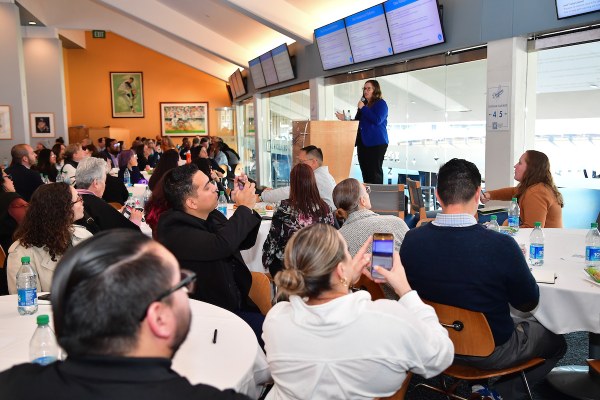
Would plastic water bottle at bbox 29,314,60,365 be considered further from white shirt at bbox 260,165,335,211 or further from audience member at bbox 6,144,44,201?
audience member at bbox 6,144,44,201

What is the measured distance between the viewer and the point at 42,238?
2719 mm

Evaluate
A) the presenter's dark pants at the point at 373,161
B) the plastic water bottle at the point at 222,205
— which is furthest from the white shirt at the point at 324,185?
the presenter's dark pants at the point at 373,161

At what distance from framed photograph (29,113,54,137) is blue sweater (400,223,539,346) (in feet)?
47.5

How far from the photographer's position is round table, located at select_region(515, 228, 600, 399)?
8.62 feet

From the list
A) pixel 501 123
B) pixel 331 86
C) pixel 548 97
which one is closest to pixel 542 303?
pixel 501 123

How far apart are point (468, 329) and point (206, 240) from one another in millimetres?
1280

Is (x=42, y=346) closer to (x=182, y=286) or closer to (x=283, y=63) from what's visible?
(x=182, y=286)

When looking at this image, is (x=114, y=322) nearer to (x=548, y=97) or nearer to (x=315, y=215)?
(x=315, y=215)

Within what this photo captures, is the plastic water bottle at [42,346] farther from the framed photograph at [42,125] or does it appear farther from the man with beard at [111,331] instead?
the framed photograph at [42,125]

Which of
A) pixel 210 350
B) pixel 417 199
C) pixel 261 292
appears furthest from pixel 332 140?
pixel 210 350

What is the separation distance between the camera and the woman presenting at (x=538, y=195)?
4.23 meters

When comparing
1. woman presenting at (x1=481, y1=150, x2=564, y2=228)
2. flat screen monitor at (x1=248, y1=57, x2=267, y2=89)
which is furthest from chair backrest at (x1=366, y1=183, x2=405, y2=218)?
flat screen monitor at (x1=248, y1=57, x2=267, y2=89)

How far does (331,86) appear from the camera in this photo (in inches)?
395

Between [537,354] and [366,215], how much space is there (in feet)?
3.89
